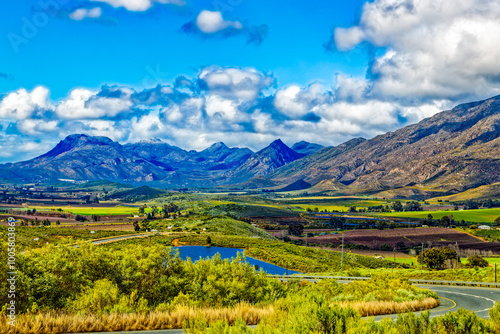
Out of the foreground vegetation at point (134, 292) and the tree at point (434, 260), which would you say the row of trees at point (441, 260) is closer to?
the tree at point (434, 260)

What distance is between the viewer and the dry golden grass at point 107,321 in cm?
1186

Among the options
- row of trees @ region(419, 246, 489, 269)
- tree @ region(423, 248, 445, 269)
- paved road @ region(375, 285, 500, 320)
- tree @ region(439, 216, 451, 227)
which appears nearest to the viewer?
paved road @ region(375, 285, 500, 320)

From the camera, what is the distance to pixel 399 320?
11.6 m

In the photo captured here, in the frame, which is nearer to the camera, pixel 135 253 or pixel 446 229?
pixel 135 253

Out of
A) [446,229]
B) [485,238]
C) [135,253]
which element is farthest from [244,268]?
[446,229]

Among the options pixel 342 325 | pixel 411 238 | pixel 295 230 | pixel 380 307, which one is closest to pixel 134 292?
pixel 342 325

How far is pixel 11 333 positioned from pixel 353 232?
164 m

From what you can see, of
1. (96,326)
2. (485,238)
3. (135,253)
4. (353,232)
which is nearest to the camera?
(96,326)

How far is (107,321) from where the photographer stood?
12.9 metres

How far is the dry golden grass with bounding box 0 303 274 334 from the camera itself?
1186 centimetres

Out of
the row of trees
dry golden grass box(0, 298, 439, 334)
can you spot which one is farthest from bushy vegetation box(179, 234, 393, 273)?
dry golden grass box(0, 298, 439, 334)

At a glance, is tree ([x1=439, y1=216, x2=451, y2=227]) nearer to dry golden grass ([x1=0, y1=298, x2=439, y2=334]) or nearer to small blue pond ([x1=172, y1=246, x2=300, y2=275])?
small blue pond ([x1=172, y1=246, x2=300, y2=275])

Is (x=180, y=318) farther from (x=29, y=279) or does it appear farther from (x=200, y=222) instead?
(x=200, y=222)

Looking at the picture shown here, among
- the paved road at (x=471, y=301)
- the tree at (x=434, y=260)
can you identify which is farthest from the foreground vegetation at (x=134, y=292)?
the tree at (x=434, y=260)
